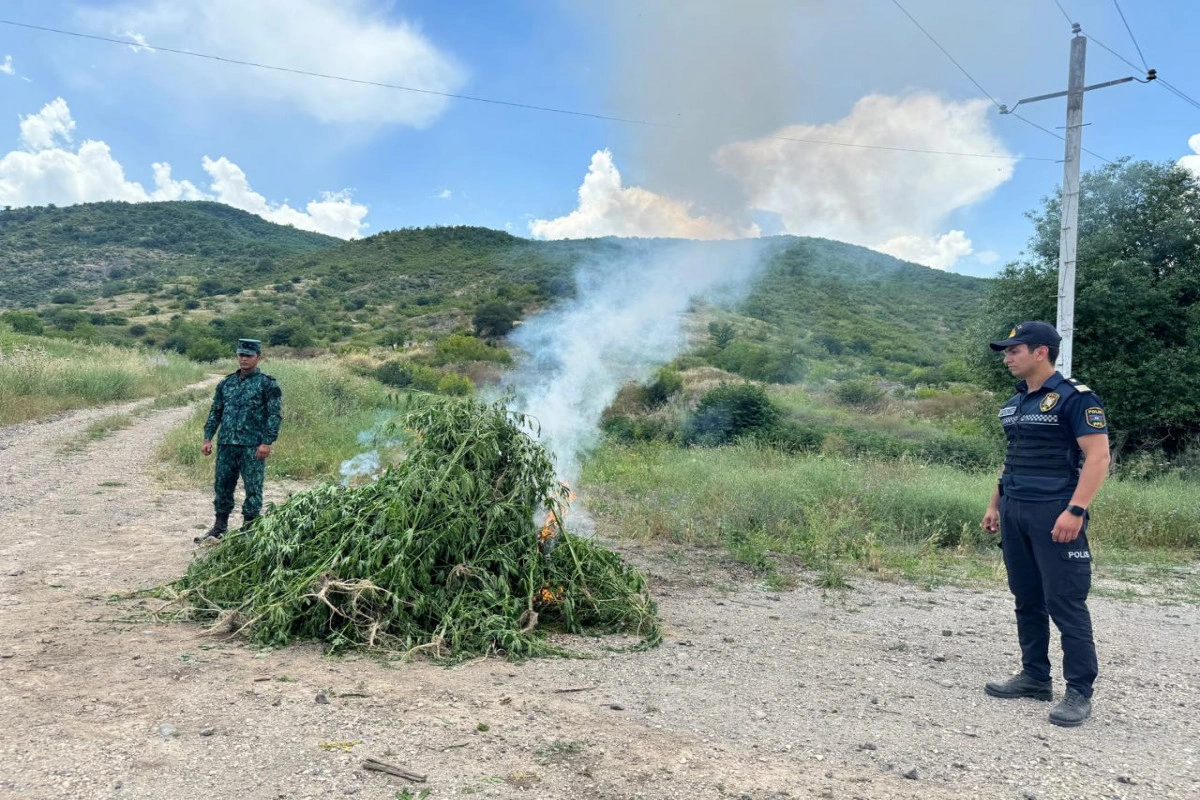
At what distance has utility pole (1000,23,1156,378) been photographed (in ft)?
30.5

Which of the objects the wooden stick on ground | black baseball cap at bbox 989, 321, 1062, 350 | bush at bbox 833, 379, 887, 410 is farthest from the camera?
bush at bbox 833, 379, 887, 410

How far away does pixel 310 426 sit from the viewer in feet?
47.6

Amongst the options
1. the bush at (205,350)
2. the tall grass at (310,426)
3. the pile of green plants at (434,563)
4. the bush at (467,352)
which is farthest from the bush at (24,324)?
the pile of green plants at (434,563)

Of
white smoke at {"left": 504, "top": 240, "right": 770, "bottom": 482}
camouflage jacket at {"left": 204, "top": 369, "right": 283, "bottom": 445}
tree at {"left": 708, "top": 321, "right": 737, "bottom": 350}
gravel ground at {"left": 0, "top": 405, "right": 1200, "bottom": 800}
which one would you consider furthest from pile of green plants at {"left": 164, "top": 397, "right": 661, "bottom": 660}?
tree at {"left": 708, "top": 321, "right": 737, "bottom": 350}

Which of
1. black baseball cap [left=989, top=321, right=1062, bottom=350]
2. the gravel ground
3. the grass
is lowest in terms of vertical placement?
the gravel ground

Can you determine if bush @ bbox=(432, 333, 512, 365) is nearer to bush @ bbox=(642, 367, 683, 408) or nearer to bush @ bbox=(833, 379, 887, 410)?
bush @ bbox=(642, 367, 683, 408)

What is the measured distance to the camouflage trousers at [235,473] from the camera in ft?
21.7

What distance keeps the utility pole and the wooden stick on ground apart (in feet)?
29.6

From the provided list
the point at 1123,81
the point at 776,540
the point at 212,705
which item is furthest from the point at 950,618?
the point at 1123,81

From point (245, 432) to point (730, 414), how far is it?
11829 millimetres

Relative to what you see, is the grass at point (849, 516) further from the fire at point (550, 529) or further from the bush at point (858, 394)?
the bush at point (858, 394)

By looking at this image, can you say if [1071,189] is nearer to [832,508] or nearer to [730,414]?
[832,508]

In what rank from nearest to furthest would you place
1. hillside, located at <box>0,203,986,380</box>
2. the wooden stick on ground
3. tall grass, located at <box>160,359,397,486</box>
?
the wooden stick on ground, tall grass, located at <box>160,359,397,486</box>, hillside, located at <box>0,203,986,380</box>

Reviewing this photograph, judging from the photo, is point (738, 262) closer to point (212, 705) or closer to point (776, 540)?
point (776, 540)
